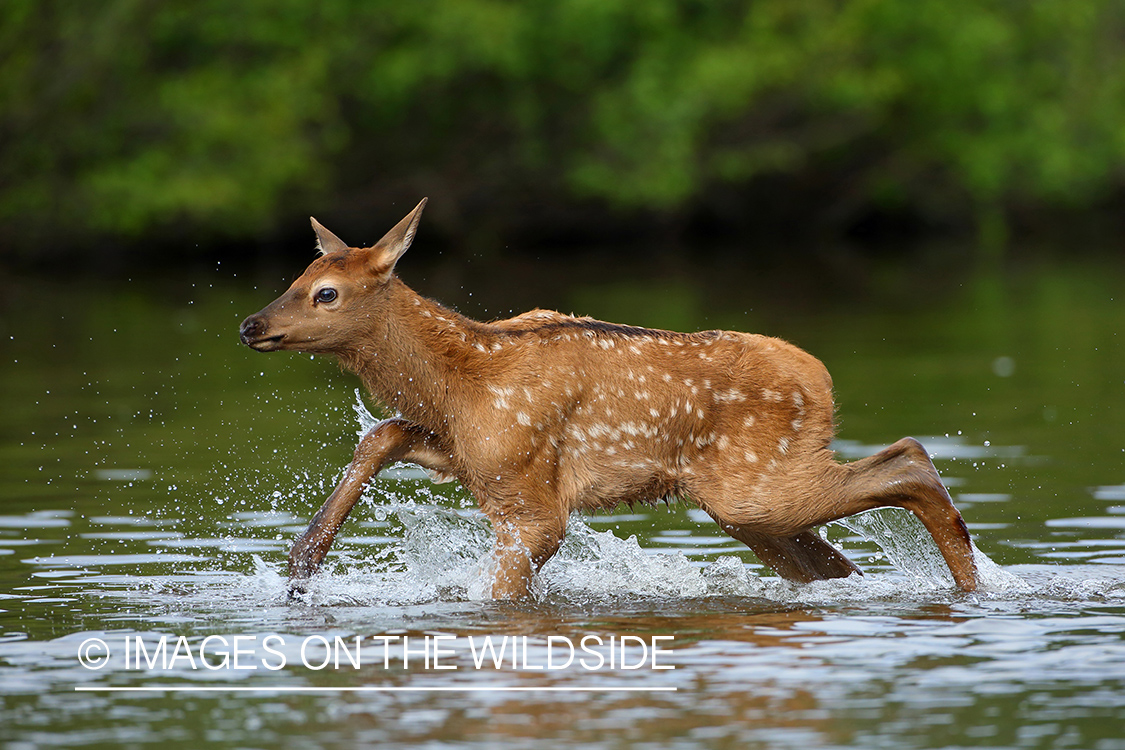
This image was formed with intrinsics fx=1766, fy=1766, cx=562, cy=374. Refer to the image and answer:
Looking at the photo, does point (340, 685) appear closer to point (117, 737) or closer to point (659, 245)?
point (117, 737)

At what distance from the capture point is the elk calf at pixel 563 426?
8586 mm

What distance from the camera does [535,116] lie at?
49.1m

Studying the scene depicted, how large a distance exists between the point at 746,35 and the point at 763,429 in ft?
145

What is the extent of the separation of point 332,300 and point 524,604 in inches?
68.9

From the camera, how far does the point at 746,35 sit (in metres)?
51.7

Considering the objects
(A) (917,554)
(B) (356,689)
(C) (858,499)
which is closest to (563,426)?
(C) (858,499)

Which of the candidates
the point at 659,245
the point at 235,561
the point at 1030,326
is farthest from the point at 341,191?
the point at 235,561

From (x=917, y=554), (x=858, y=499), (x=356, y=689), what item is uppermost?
(x=858, y=499)

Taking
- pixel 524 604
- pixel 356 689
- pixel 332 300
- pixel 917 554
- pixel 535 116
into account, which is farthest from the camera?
pixel 535 116

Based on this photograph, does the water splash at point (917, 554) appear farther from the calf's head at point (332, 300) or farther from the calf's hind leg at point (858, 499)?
the calf's head at point (332, 300)

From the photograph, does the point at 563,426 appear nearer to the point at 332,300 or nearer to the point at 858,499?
the point at 332,300

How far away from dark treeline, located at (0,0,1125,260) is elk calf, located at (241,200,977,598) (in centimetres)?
3143

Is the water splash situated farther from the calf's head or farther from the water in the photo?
the calf's head

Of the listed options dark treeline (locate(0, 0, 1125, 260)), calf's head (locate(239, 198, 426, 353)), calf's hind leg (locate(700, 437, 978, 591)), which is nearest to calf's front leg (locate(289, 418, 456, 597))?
calf's head (locate(239, 198, 426, 353))
